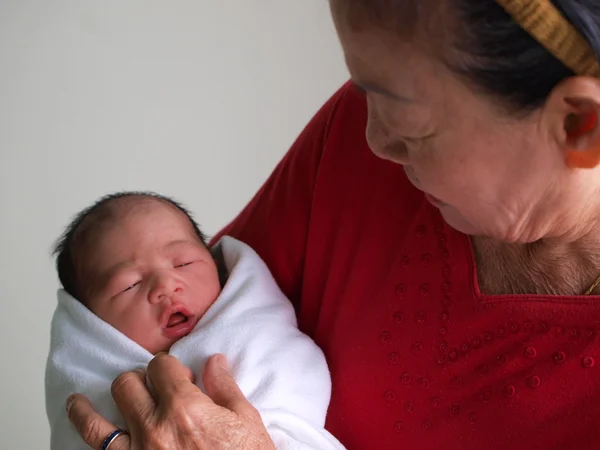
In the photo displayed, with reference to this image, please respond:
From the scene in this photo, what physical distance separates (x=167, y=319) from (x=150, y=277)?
0.27 feet

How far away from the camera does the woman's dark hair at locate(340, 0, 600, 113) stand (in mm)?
586

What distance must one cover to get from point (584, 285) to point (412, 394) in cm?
27

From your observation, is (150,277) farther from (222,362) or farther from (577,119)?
(577,119)

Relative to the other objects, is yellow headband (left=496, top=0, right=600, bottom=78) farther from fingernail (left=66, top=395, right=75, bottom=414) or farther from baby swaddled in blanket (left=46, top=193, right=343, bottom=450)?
fingernail (left=66, top=395, right=75, bottom=414)

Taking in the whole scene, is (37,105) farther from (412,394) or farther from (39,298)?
(412,394)

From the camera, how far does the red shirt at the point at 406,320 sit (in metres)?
0.82

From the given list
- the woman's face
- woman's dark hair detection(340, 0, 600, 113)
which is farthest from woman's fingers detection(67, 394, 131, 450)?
woman's dark hair detection(340, 0, 600, 113)

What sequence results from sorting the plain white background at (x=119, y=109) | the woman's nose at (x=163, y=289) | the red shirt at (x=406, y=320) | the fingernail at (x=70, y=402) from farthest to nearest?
the plain white background at (x=119, y=109) < the woman's nose at (x=163, y=289) < the fingernail at (x=70, y=402) < the red shirt at (x=406, y=320)

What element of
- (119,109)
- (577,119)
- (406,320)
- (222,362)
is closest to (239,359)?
(222,362)

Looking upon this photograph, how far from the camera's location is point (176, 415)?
33.6 inches

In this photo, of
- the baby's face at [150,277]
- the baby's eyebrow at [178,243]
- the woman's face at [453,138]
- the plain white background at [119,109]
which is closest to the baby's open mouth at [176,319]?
the baby's face at [150,277]

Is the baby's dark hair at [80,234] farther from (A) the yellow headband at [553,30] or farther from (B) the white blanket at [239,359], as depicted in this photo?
(A) the yellow headband at [553,30]

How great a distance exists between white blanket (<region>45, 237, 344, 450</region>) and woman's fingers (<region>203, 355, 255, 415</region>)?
0.14 ft

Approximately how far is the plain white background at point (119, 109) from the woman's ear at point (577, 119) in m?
1.52
